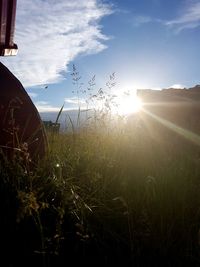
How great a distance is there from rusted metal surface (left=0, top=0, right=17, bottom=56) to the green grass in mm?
984

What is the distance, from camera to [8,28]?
3854mm

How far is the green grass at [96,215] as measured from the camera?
2.38m

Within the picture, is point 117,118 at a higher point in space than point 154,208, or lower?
higher

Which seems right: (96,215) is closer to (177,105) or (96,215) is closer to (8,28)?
(8,28)

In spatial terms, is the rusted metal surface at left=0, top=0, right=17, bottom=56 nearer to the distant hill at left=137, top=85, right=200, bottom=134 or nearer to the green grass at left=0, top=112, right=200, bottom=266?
the green grass at left=0, top=112, right=200, bottom=266

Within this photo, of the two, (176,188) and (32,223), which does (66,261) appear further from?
(176,188)

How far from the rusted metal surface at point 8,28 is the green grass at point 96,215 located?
984mm

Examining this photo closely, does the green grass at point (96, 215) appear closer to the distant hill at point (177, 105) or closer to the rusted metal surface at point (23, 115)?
the rusted metal surface at point (23, 115)

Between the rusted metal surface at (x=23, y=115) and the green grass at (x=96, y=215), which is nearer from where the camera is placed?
the green grass at (x=96, y=215)

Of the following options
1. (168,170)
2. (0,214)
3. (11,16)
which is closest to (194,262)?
(0,214)

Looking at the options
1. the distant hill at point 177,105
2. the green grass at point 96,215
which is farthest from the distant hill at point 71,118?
the distant hill at point 177,105

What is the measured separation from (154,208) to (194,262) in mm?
643

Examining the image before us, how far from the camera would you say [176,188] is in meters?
3.42

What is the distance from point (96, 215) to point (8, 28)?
1973 mm
